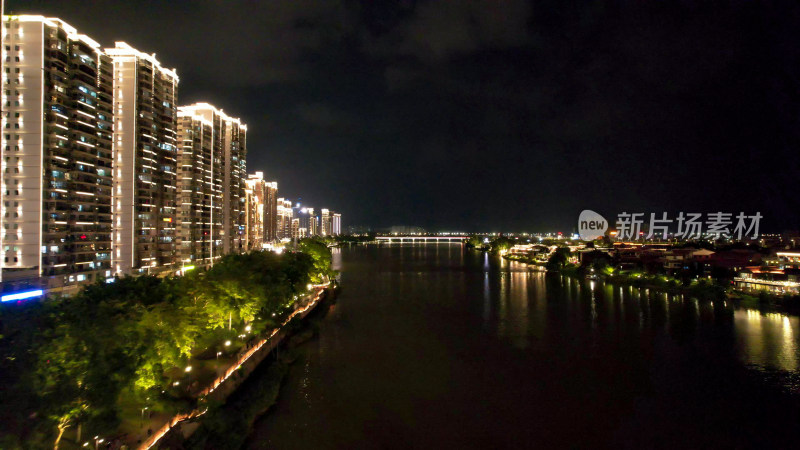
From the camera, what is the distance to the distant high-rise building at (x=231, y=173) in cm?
1439

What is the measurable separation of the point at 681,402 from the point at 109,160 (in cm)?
941

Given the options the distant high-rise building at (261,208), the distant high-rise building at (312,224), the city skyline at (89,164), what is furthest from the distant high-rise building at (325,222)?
the city skyline at (89,164)

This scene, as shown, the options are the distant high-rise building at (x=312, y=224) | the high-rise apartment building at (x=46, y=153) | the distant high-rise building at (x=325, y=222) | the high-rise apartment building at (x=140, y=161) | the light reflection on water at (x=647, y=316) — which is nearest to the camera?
the light reflection on water at (x=647, y=316)

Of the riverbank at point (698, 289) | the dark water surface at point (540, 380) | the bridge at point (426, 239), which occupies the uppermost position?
the bridge at point (426, 239)

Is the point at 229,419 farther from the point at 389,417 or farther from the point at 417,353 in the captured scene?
the point at 417,353

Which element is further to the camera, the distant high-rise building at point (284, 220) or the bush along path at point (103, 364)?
the distant high-rise building at point (284, 220)

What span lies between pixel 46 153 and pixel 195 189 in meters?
4.85

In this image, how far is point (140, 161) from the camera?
9.59 m

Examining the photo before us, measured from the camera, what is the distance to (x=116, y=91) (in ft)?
30.6

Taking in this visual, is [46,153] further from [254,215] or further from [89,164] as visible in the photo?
[254,215]

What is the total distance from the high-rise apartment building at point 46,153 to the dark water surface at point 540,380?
438cm

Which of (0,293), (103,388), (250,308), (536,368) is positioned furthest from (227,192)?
(103,388)

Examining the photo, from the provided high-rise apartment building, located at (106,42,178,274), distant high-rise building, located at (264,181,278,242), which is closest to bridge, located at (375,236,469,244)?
distant high-rise building, located at (264,181,278,242)

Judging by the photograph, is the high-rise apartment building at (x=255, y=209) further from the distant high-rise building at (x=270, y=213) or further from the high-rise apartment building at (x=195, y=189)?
the high-rise apartment building at (x=195, y=189)
